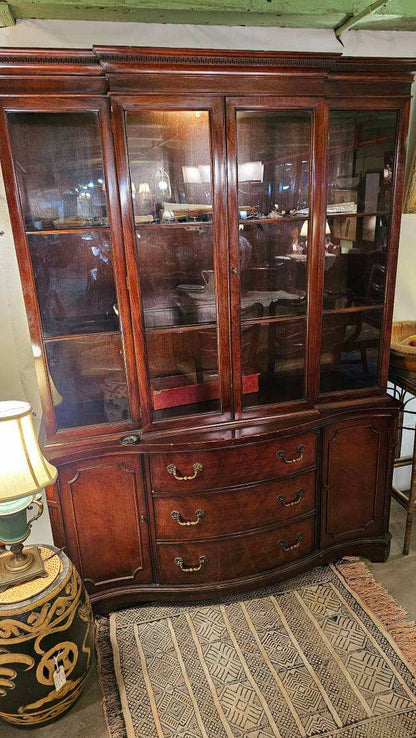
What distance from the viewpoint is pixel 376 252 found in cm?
199

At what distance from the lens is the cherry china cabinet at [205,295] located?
1601 mm

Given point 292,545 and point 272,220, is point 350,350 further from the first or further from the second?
point 292,545

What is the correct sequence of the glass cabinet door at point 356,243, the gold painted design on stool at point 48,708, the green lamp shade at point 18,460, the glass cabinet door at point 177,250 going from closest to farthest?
the green lamp shade at point 18,460 → the gold painted design on stool at point 48,708 → the glass cabinet door at point 177,250 → the glass cabinet door at point 356,243

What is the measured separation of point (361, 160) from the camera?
6.36 feet

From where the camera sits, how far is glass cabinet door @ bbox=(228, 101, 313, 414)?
1.75 m

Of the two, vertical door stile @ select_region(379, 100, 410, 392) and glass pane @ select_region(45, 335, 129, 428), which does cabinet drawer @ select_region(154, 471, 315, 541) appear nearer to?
glass pane @ select_region(45, 335, 129, 428)

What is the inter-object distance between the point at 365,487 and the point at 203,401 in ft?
2.77

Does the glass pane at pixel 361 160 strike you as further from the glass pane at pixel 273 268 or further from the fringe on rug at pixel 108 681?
the fringe on rug at pixel 108 681

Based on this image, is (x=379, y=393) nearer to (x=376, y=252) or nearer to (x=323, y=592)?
(x=376, y=252)

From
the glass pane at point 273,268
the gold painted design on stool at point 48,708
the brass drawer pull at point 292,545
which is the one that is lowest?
the gold painted design on stool at point 48,708

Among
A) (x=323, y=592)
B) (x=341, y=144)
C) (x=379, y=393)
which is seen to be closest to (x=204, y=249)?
(x=341, y=144)

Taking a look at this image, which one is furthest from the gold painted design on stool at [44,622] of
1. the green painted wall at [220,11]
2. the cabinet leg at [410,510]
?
the green painted wall at [220,11]

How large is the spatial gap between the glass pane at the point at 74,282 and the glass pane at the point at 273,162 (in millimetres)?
544

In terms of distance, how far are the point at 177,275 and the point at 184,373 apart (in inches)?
15.4
